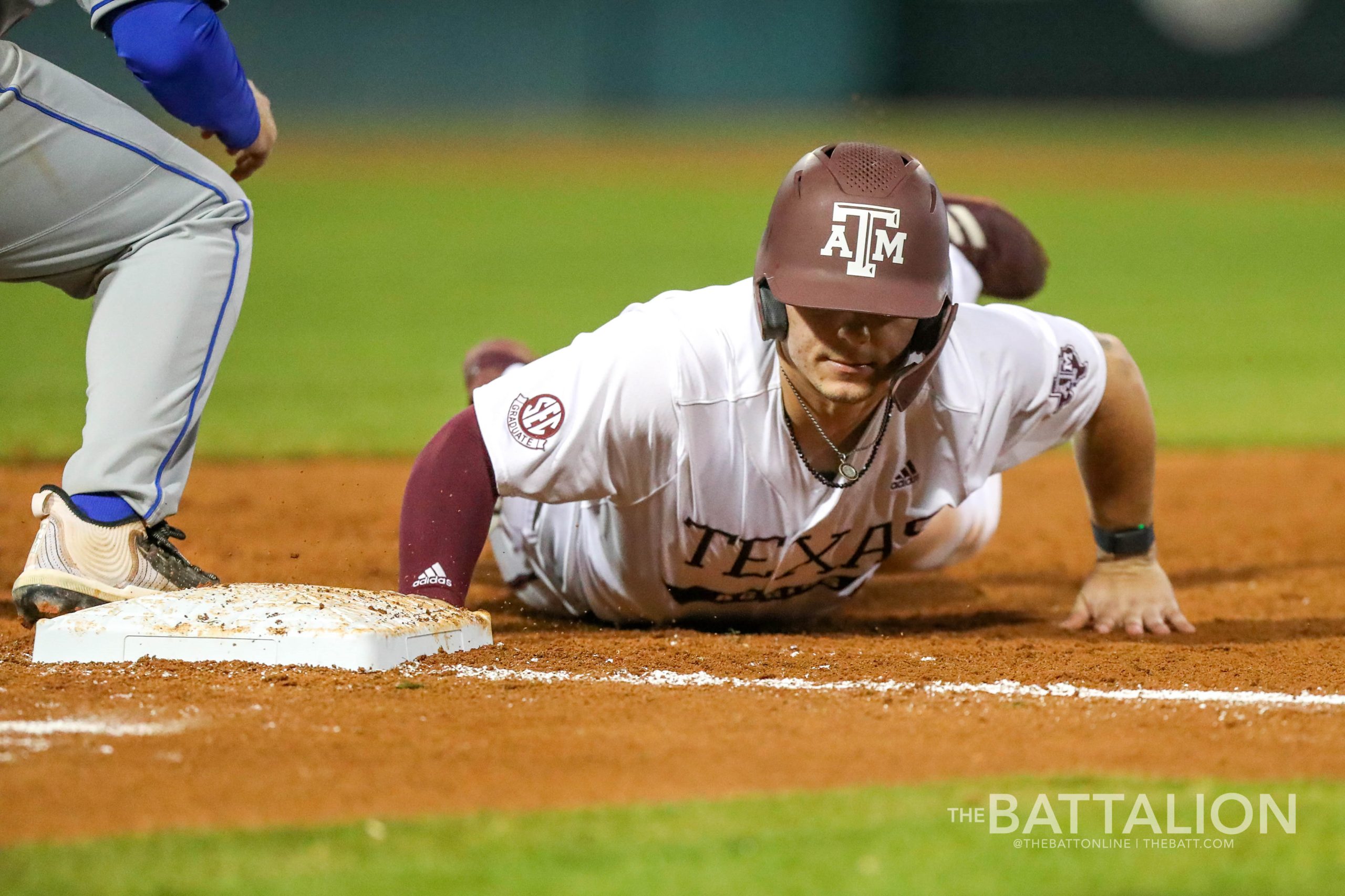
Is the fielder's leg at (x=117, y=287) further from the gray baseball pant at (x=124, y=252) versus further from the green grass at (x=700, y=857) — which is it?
the green grass at (x=700, y=857)

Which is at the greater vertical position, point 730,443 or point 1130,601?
point 730,443

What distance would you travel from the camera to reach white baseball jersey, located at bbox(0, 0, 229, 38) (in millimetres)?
2918

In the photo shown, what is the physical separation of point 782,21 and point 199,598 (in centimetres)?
2676

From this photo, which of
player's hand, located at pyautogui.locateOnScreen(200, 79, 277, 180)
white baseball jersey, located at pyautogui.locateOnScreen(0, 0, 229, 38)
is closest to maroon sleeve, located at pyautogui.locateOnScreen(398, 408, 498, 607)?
player's hand, located at pyautogui.locateOnScreen(200, 79, 277, 180)

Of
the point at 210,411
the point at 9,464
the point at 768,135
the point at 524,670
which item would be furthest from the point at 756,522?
the point at 768,135

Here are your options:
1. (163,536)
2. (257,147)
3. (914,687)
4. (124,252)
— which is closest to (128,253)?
(124,252)

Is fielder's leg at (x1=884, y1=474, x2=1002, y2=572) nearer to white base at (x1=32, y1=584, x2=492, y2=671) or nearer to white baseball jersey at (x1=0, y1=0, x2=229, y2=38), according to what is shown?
Answer: white base at (x1=32, y1=584, x2=492, y2=671)

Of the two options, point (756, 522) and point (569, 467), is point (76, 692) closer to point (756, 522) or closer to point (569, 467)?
point (569, 467)

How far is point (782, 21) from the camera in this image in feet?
92.9

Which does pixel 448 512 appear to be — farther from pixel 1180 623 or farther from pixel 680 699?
pixel 1180 623

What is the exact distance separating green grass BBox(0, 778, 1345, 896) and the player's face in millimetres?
977

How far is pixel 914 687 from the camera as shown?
9.62ft

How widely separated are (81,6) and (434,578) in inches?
51.5

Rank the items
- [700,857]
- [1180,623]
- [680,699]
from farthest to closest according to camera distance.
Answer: [1180,623], [680,699], [700,857]
